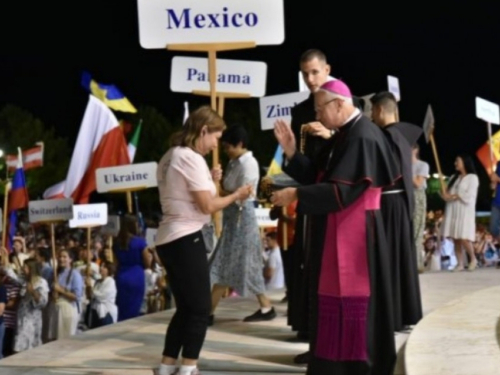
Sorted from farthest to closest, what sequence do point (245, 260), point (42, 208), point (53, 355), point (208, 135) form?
point (42, 208), point (245, 260), point (53, 355), point (208, 135)

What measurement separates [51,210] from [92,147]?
1.78m

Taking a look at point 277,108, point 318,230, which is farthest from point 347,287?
point 277,108

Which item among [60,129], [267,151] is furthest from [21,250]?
[60,129]

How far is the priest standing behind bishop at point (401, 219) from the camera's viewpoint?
6.71m

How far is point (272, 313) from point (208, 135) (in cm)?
313

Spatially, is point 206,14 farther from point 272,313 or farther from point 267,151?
point 267,151

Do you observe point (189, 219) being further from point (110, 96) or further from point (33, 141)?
point (33, 141)

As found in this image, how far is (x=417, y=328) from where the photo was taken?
22.3 ft

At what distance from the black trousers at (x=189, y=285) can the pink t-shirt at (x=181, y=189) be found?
0.19ft

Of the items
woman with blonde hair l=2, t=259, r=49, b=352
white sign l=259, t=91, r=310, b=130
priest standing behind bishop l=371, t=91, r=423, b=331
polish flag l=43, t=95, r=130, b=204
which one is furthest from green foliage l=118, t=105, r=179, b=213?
priest standing behind bishop l=371, t=91, r=423, b=331

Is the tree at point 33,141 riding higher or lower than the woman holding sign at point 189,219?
higher

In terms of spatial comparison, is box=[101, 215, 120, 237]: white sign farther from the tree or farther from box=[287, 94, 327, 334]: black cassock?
the tree

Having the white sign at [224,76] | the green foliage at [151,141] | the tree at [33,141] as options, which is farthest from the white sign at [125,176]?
the green foliage at [151,141]

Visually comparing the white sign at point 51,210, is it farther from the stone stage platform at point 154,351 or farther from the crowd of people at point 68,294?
the stone stage platform at point 154,351
